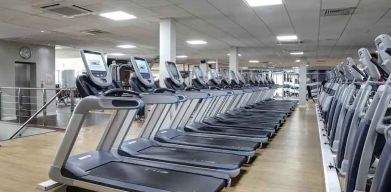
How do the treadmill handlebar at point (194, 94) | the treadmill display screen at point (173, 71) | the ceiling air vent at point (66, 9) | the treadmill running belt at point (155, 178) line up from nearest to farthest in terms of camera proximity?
the treadmill running belt at point (155, 178) → the treadmill handlebar at point (194, 94) → the treadmill display screen at point (173, 71) → the ceiling air vent at point (66, 9)

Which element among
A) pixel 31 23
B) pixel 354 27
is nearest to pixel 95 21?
pixel 31 23

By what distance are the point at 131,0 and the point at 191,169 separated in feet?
10.4

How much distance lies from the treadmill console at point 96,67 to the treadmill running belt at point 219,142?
5.67 ft

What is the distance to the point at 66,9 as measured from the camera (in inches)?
220

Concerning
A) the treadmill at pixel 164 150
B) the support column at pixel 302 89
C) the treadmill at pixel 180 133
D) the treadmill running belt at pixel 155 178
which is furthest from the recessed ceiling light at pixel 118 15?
the support column at pixel 302 89

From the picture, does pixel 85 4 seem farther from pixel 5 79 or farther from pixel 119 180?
pixel 5 79

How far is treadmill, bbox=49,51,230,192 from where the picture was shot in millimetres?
2676

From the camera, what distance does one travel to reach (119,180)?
9.02 ft

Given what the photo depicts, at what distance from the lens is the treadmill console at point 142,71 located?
12.9 ft

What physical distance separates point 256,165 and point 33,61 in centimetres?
937

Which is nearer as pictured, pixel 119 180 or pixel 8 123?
pixel 119 180

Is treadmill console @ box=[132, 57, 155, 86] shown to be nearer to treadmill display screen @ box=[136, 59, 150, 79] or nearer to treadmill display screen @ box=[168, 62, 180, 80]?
treadmill display screen @ box=[136, 59, 150, 79]

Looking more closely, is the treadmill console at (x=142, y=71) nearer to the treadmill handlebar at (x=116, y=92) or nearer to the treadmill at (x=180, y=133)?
the treadmill at (x=180, y=133)

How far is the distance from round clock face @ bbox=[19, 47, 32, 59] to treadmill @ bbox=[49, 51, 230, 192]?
327 inches
